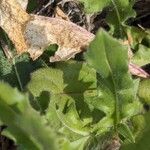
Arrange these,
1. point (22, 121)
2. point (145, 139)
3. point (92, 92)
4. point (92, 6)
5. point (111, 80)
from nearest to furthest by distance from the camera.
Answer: point (22, 121), point (145, 139), point (111, 80), point (92, 92), point (92, 6)

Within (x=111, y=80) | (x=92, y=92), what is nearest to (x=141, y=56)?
(x=92, y=92)

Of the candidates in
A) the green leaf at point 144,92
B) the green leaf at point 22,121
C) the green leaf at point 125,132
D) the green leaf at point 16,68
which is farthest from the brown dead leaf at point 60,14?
the green leaf at point 22,121

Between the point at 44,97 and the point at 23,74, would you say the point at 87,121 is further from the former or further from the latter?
the point at 23,74

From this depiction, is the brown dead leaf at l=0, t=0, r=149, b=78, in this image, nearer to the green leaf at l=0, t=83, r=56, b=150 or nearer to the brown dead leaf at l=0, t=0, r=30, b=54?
the brown dead leaf at l=0, t=0, r=30, b=54

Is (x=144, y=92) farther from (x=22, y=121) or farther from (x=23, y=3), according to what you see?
(x=22, y=121)


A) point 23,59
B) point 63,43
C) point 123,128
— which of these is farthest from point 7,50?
point 123,128

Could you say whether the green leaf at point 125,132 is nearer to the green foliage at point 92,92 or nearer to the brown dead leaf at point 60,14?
the green foliage at point 92,92
